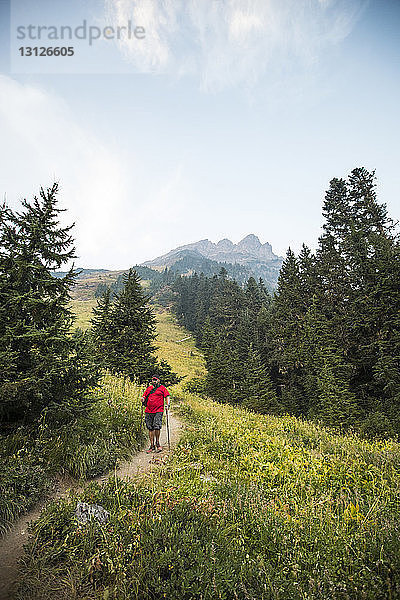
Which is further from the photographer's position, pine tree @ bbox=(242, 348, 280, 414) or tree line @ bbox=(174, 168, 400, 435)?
pine tree @ bbox=(242, 348, 280, 414)

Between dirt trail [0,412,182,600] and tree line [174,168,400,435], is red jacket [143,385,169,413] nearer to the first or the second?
dirt trail [0,412,182,600]

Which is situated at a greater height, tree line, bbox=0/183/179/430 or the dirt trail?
tree line, bbox=0/183/179/430

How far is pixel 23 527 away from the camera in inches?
182

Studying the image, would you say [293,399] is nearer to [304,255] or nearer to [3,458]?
[304,255]

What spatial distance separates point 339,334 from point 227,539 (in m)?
24.7

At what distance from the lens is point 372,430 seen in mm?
16922

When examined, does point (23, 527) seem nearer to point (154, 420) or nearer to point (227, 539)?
point (227, 539)

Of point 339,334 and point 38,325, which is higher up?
point 38,325

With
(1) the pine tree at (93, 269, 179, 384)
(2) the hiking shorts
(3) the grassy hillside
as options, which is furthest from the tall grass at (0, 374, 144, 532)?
(1) the pine tree at (93, 269, 179, 384)

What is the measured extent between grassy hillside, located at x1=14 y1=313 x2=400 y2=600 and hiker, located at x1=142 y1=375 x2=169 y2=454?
1764mm

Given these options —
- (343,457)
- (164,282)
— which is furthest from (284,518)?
(164,282)

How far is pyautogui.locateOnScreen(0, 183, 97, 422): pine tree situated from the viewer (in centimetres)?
654

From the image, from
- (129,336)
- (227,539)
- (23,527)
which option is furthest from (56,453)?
(129,336)

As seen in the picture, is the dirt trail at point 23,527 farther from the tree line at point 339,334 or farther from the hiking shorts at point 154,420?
the tree line at point 339,334
